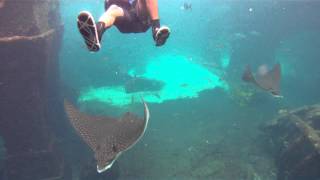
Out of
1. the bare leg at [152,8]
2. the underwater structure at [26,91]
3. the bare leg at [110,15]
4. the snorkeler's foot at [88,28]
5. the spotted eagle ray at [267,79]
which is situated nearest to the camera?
the snorkeler's foot at [88,28]

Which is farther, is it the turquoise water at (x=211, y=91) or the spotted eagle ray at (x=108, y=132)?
the turquoise water at (x=211, y=91)

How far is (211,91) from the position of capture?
78.8 feet

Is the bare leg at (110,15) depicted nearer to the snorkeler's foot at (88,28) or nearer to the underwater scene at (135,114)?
the underwater scene at (135,114)

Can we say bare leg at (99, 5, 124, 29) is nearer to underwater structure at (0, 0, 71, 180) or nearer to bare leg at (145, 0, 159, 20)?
bare leg at (145, 0, 159, 20)

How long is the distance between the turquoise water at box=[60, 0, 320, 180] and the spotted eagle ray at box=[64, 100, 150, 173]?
234 inches

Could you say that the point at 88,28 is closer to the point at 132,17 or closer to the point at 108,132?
the point at 132,17

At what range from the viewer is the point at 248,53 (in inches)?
1116

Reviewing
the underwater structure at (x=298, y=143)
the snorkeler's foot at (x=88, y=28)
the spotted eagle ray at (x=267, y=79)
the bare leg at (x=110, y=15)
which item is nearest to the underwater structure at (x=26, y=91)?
the bare leg at (x=110, y=15)

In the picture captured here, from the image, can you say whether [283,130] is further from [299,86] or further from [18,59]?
[299,86]

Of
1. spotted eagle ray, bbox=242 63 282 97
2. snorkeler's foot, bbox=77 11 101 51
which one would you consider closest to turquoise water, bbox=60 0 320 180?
spotted eagle ray, bbox=242 63 282 97

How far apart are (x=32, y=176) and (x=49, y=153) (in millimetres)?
1064

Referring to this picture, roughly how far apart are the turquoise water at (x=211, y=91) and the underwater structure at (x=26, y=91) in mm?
2935

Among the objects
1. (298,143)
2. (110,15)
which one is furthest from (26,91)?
(298,143)

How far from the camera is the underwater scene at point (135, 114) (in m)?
6.60
